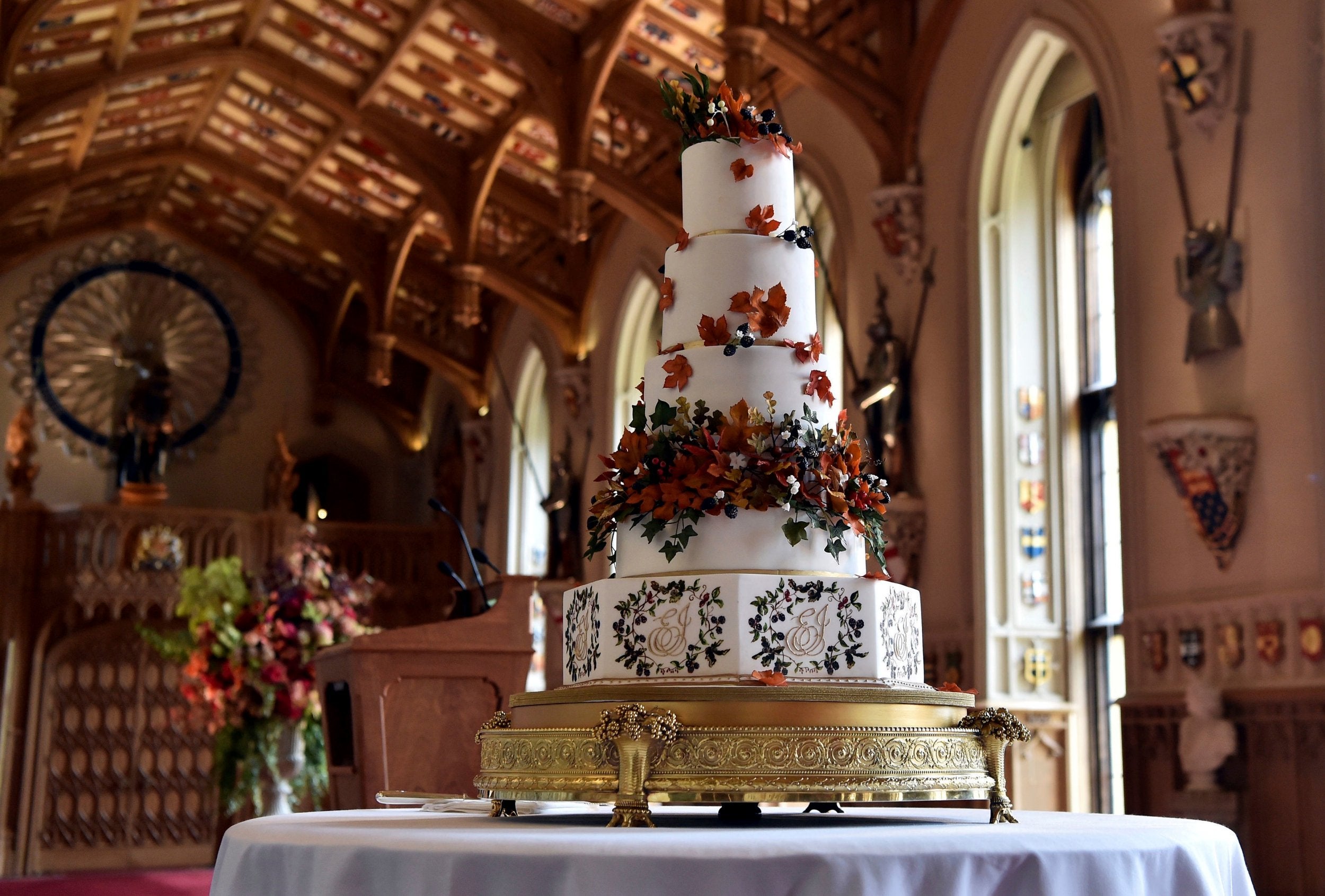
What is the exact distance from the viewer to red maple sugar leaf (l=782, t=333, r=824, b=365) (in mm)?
3119

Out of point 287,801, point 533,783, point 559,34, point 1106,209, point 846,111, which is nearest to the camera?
point 533,783

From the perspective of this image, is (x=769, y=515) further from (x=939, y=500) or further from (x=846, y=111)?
(x=846, y=111)

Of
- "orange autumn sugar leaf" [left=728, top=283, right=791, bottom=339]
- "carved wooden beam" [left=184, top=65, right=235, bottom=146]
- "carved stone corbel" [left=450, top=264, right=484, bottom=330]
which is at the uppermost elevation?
"carved wooden beam" [left=184, top=65, right=235, bottom=146]

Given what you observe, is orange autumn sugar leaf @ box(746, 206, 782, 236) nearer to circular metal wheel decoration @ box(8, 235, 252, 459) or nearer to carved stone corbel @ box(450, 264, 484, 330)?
carved stone corbel @ box(450, 264, 484, 330)

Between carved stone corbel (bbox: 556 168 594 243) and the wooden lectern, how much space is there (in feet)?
22.3

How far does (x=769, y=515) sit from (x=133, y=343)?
17.9 metres

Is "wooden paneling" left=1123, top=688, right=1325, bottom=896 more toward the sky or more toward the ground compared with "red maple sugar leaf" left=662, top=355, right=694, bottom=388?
more toward the ground

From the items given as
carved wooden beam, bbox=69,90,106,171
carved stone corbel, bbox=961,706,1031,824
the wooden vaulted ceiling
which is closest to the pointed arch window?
the wooden vaulted ceiling

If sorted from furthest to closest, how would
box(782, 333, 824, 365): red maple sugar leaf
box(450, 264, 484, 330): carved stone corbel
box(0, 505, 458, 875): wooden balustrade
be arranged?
1. box(0, 505, 458, 875): wooden balustrade
2. box(450, 264, 484, 330): carved stone corbel
3. box(782, 333, 824, 365): red maple sugar leaf

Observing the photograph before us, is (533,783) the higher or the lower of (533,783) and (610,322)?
the lower

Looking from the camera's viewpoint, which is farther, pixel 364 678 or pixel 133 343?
pixel 133 343

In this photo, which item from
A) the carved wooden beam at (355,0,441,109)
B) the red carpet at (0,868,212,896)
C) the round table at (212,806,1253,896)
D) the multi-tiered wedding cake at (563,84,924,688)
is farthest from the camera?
the carved wooden beam at (355,0,441,109)

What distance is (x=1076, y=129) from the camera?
916 cm

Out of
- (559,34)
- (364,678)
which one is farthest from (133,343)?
(364,678)
